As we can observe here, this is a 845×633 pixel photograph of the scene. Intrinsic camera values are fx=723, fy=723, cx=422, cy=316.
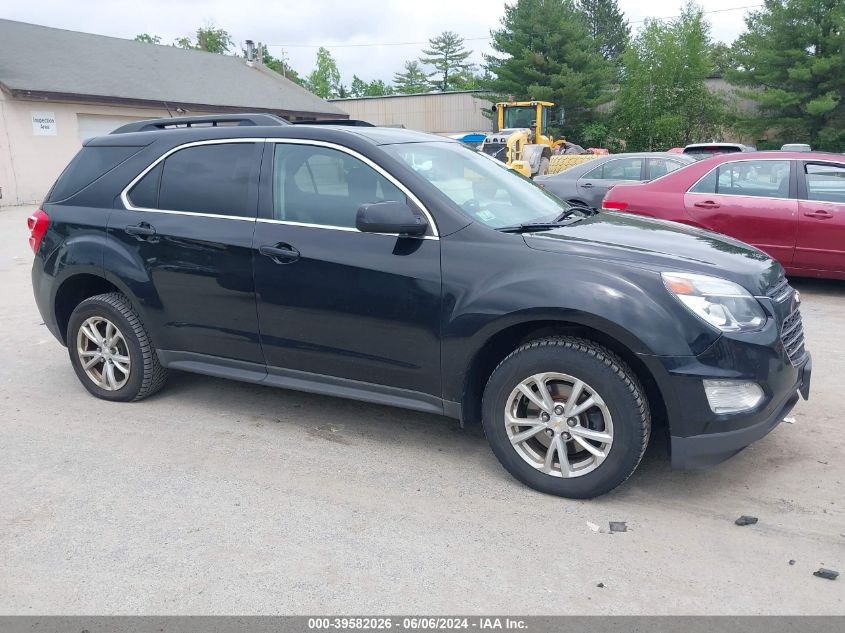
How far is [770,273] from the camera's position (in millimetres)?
3783

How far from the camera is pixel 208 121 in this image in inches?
196

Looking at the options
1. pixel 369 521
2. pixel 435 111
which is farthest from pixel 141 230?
pixel 435 111

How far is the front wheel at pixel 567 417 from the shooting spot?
335 cm

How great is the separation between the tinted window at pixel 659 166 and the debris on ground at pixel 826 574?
27.7 ft

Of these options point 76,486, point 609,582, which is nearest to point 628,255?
point 609,582

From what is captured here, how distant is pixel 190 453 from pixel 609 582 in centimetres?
248

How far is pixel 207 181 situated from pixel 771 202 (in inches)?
236

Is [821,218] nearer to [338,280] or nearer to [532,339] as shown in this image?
[532,339]

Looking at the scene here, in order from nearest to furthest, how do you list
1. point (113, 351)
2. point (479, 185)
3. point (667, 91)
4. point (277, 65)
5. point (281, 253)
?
point (281, 253) < point (479, 185) < point (113, 351) < point (667, 91) < point (277, 65)

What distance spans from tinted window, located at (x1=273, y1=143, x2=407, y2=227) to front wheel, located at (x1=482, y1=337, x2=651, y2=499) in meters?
1.18

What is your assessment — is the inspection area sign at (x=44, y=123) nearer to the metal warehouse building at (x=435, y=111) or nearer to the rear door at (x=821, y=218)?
the rear door at (x=821, y=218)

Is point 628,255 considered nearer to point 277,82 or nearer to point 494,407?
point 494,407

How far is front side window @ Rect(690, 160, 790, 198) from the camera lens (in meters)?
7.75

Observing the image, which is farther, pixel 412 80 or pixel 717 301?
pixel 412 80
